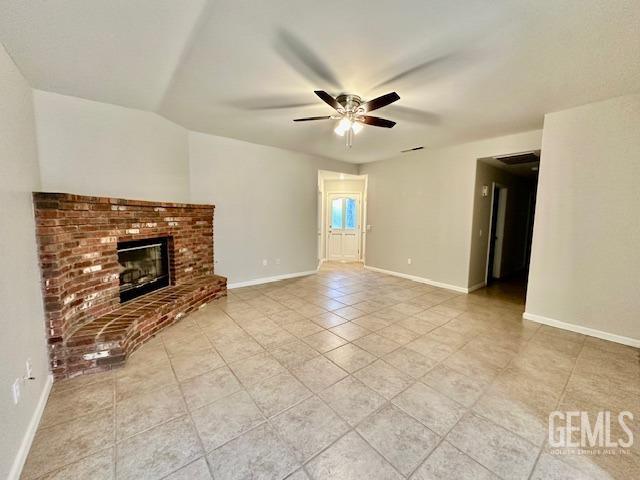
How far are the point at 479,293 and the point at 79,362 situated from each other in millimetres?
5412

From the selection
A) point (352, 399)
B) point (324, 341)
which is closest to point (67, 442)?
point (352, 399)

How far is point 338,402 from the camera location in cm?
184

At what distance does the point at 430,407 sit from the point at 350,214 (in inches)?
241

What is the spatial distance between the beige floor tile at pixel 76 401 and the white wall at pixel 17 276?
110 mm

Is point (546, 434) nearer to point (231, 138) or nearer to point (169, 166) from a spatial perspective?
point (169, 166)

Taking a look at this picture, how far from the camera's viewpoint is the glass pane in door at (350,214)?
24.8 feet

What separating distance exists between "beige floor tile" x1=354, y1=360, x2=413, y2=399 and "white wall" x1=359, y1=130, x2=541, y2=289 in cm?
305

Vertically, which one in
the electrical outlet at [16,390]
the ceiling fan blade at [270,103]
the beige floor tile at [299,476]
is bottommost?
the beige floor tile at [299,476]

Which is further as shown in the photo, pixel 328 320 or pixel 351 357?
pixel 328 320

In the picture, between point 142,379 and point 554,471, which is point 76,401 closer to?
point 142,379

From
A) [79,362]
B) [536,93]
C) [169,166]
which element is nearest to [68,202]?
[79,362]

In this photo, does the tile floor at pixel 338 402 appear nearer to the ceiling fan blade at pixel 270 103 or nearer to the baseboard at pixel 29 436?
the baseboard at pixel 29 436

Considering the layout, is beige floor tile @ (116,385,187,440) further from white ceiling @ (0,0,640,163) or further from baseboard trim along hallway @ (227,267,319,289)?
baseboard trim along hallway @ (227,267,319,289)

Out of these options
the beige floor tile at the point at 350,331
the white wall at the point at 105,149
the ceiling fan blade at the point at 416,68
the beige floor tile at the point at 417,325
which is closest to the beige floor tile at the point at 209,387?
the beige floor tile at the point at 350,331
